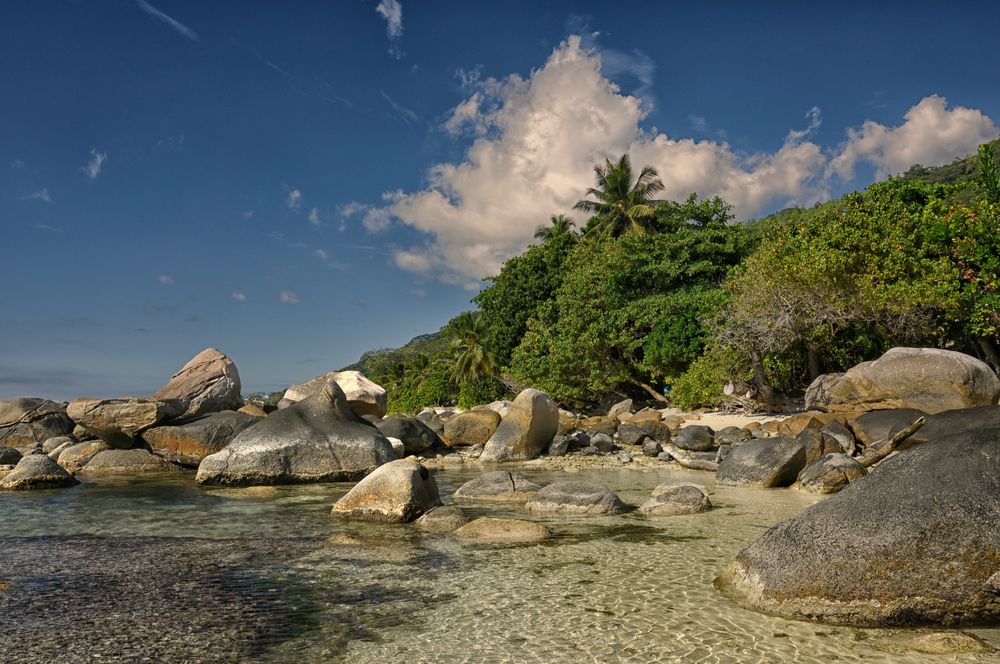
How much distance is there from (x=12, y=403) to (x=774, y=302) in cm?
2592

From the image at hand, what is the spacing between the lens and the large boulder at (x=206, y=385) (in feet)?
64.1

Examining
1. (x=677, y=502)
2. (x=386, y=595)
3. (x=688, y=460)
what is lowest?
(x=386, y=595)

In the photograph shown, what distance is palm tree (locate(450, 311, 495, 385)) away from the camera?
44.3 metres

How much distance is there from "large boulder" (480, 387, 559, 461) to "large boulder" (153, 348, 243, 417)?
26.2 ft

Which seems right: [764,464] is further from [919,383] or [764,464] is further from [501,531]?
[919,383]

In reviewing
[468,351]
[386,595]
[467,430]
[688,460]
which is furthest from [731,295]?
[468,351]

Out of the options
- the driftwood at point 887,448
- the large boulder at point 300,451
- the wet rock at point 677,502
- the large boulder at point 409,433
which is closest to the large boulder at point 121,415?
the large boulder at point 300,451

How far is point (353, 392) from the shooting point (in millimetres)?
20062

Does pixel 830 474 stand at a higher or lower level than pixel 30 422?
lower

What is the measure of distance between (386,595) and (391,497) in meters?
4.01

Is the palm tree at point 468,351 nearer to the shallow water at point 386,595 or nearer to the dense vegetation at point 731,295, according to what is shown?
the dense vegetation at point 731,295

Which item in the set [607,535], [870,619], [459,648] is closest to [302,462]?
[607,535]

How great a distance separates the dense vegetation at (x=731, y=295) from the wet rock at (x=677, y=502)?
12572mm

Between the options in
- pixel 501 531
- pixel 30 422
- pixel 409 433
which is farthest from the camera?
pixel 30 422
